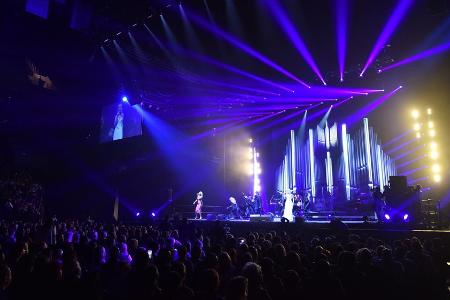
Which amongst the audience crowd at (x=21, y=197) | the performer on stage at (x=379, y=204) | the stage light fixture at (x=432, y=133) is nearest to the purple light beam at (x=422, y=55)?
the stage light fixture at (x=432, y=133)

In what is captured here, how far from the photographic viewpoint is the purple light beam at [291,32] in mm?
12992

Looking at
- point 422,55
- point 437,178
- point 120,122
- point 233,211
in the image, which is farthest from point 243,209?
point 422,55

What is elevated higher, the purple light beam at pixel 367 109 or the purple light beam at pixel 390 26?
the purple light beam at pixel 390 26

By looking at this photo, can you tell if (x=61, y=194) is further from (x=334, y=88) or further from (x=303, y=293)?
(x=303, y=293)

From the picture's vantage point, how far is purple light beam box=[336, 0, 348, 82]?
12.4m

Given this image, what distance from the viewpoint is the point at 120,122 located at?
2164 cm

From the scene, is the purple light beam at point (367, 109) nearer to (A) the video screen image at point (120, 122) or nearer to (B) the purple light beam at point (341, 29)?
(B) the purple light beam at point (341, 29)

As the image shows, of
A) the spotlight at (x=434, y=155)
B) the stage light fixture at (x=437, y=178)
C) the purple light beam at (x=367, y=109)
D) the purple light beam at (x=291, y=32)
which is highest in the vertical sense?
the purple light beam at (x=291, y=32)

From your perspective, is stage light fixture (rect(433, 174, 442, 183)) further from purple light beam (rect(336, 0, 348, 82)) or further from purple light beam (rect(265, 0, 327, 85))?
purple light beam (rect(265, 0, 327, 85))

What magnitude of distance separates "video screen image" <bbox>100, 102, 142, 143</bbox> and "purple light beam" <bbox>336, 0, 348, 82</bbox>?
38.6 feet

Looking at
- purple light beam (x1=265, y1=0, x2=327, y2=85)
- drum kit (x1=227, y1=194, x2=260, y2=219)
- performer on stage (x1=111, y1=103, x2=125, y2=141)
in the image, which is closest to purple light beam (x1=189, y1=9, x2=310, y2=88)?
purple light beam (x1=265, y1=0, x2=327, y2=85)

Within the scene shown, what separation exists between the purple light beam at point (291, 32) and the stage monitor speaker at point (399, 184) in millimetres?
6356

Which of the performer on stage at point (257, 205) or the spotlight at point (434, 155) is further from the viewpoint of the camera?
the performer on stage at point (257, 205)

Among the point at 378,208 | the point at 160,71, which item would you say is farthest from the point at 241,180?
the point at 378,208
